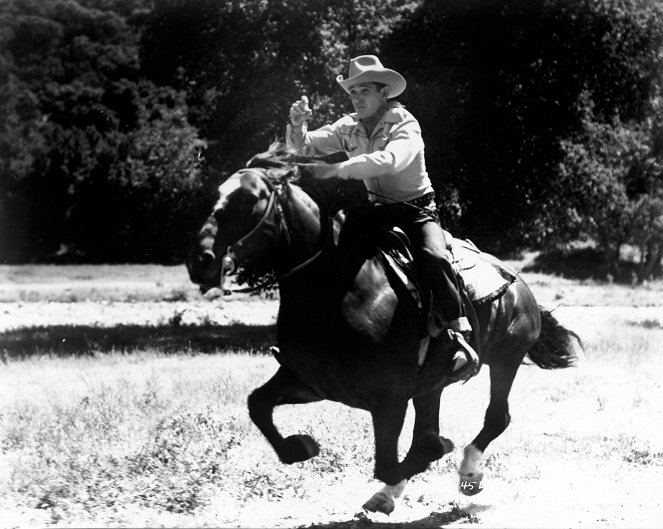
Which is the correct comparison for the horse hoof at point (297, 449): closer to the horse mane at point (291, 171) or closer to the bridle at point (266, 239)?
the bridle at point (266, 239)

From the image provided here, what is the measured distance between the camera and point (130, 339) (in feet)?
53.6

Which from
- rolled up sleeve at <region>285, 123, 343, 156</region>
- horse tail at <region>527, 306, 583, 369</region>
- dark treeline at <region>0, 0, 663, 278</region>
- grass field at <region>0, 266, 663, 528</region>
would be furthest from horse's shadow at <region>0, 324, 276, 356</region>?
rolled up sleeve at <region>285, 123, 343, 156</region>

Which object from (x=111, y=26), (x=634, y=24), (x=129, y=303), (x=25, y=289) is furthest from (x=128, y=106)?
(x=634, y=24)

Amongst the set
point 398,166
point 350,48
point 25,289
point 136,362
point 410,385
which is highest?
point 350,48

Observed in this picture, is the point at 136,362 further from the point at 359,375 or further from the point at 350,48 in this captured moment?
the point at 359,375

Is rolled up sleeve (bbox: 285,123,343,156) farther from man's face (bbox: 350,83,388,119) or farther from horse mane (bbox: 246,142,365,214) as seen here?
horse mane (bbox: 246,142,365,214)

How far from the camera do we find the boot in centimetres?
617

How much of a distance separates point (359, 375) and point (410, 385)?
1.49 feet

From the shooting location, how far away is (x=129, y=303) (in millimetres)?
22969

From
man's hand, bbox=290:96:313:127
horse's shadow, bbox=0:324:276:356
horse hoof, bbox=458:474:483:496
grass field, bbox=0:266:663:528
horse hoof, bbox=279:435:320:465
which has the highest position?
man's hand, bbox=290:96:313:127

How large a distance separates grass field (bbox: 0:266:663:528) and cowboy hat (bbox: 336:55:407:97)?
3.06 meters

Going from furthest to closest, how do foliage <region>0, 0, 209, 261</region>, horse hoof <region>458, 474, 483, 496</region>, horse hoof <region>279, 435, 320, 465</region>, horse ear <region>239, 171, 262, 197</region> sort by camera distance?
foliage <region>0, 0, 209, 261</region>, horse hoof <region>458, 474, 483, 496</region>, horse hoof <region>279, 435, 320, 465</region>, horse ear <region>239, 171, 262, 197</region>

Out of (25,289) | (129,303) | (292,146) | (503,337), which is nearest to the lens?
(292,146)

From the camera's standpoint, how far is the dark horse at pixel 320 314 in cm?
533
